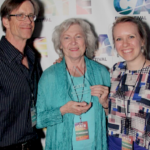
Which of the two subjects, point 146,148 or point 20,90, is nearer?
point 146,148

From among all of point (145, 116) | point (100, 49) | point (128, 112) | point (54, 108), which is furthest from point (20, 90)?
point (100, 49)

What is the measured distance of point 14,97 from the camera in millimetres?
1557

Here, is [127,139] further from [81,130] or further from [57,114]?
[57,114]

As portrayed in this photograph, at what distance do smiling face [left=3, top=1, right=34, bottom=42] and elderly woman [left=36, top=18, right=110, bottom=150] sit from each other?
1.07ft

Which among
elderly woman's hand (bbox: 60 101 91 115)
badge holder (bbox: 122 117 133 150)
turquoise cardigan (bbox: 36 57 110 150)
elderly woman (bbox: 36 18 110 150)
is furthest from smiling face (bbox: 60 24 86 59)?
badge holder (bbox: 122 117 133 150)

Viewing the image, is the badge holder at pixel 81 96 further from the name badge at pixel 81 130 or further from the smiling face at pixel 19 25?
the smiling face at pixel 19 25

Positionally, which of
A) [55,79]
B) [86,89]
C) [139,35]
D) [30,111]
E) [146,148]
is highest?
[139,35]

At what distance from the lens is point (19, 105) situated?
1.60 m

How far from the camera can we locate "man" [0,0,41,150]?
153cm

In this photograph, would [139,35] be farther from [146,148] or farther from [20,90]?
[20,90]

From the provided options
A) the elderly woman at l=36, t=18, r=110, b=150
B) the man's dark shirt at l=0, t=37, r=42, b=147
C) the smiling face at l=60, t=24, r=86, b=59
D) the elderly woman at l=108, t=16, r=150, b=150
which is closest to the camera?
the elderly woman at l=108, t=16, r=150, b=150

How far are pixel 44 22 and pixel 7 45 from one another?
91 centimetres

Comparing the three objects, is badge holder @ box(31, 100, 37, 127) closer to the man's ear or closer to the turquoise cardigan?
the turquoise cardigan

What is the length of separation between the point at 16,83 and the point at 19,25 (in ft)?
1.78
